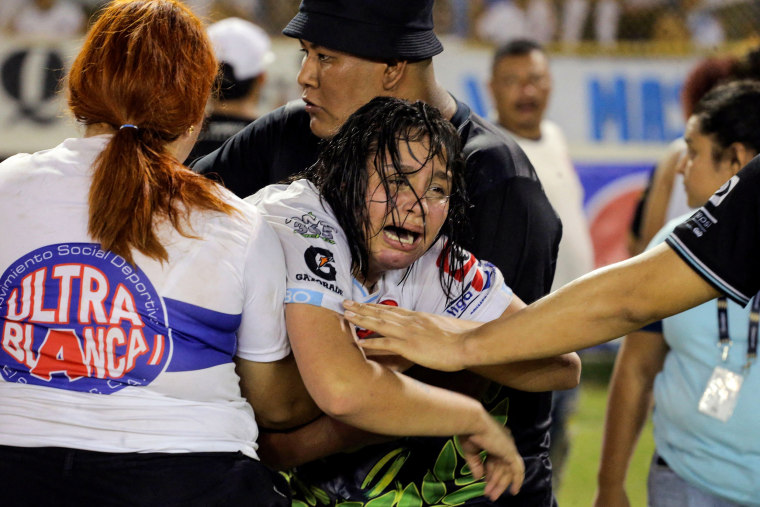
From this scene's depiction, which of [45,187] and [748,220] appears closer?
[45,187]

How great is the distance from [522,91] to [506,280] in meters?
3.45

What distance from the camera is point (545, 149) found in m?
5.64

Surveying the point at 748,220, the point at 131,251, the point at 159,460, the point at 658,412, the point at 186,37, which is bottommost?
the point at 658,412

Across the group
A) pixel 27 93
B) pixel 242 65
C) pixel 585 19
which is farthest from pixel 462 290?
pixel 585 19

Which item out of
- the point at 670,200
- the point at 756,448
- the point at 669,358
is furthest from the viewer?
the point at 670,200

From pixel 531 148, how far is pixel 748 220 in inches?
144

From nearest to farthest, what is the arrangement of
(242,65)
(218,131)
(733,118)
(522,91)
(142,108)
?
(142,108) < (733,118) < (218,131) < (242,65) < (522,91)

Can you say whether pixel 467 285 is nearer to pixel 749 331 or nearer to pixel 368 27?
pixel 368 27

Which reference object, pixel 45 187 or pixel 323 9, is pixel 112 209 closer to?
pixel 45 187

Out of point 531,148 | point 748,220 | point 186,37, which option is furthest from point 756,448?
point 531,148

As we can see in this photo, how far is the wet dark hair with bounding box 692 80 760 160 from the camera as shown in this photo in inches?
126

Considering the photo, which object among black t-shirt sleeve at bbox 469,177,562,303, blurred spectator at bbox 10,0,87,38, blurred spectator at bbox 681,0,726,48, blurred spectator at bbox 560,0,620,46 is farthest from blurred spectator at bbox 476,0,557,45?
black t-shirt sleeve at bbox 469,177,562,303

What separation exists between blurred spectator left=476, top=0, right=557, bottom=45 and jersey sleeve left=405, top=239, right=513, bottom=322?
673 centimetres

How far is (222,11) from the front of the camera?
340 inches
